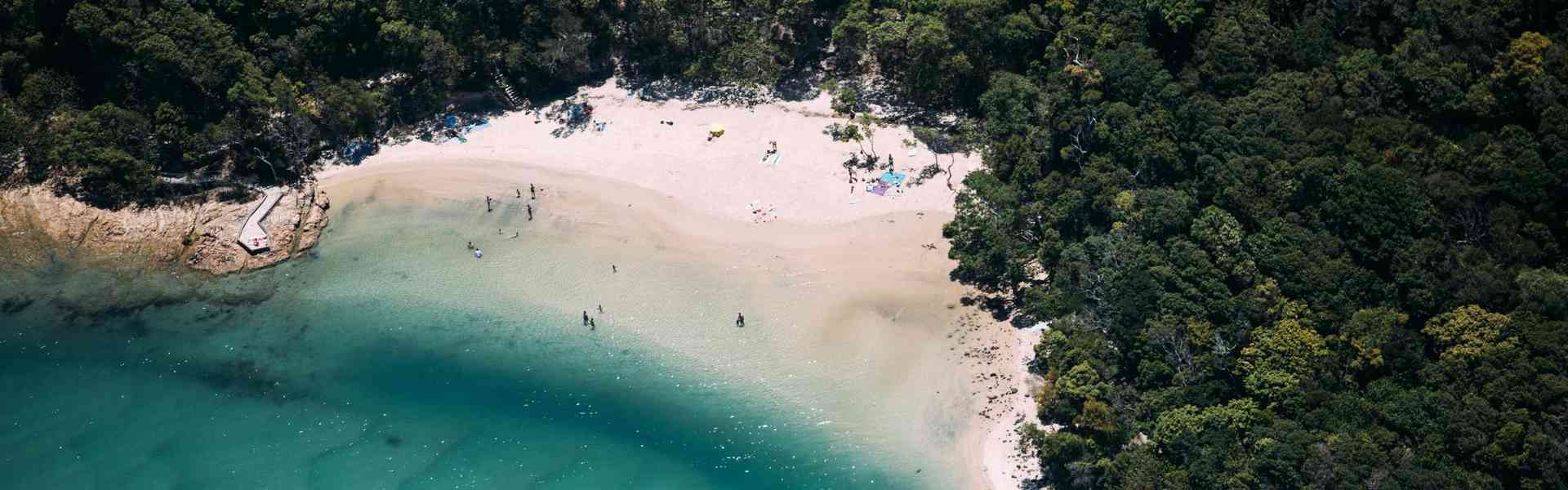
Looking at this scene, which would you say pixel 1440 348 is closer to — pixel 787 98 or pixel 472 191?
pixel 787 98

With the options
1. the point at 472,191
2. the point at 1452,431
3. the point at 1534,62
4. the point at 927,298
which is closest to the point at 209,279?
the point at 472,191

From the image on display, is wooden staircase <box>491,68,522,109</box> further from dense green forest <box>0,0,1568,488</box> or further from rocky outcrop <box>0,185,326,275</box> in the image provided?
rocky outcrop <box>0,185,326,275</box>

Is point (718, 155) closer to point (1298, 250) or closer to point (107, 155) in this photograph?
point (1298, 250)

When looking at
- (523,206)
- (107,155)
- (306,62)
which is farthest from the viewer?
(306,62)

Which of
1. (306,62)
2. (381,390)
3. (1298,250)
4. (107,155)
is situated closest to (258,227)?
(107,155)

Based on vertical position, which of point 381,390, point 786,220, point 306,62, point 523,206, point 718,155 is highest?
point 306,62

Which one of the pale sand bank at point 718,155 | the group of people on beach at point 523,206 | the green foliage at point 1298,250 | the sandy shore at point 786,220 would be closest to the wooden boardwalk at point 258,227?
the sandy shore at point 786,220
